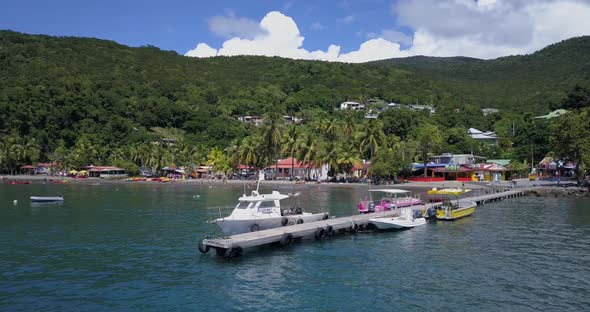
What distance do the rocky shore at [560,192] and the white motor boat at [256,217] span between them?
46168 millimetres

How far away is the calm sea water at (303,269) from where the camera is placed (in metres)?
22.2

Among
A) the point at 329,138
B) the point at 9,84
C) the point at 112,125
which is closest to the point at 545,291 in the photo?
the point at 329,138

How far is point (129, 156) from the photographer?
143 metres

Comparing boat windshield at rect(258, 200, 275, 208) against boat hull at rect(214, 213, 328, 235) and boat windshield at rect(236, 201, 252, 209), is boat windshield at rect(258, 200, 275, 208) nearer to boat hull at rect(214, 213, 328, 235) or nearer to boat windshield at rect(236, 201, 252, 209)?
boat windshield at rect(236, 201, 252, 209)

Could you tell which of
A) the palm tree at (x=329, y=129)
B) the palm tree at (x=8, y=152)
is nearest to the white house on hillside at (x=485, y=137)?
the palm tree at (x=329, y=129)

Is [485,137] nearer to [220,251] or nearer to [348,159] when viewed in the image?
[348,159]

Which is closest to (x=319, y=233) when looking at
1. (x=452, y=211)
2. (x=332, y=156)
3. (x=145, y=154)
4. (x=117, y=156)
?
(x=452, y=211)

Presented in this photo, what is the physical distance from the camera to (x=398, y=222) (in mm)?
41125

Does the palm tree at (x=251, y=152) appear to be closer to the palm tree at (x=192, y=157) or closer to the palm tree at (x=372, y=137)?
the palm tree at (x=192, y=157)

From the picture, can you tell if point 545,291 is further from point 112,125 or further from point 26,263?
point 112,125

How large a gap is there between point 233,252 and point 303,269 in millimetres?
4842

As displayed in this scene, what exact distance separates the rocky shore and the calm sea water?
27.1 meters

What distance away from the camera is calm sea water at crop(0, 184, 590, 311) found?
2220cm

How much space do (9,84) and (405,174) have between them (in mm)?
154250
